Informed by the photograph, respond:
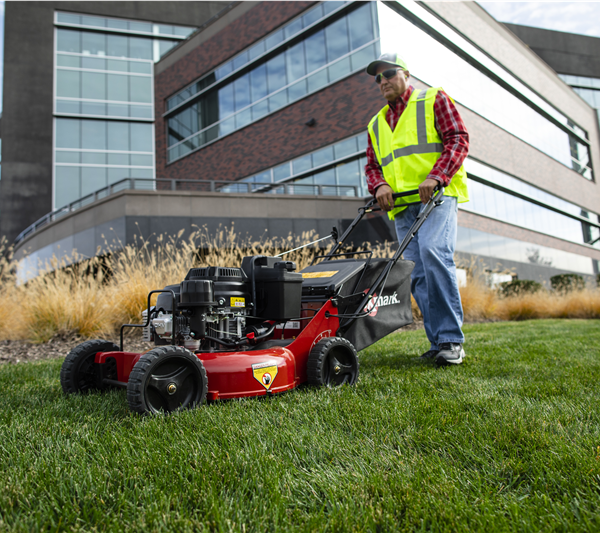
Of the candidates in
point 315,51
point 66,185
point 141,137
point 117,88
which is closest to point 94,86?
point 117,88

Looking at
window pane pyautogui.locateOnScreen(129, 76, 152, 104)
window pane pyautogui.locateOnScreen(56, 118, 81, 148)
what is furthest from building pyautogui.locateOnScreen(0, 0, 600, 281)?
window pane pyautogui.locateOnScreen(129, 76, 152, 104)

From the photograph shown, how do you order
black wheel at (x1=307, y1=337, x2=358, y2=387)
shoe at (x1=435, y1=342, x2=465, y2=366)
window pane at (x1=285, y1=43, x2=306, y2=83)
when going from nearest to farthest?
black wheel at (x1=307, y1=337, x2=358, y2=387), shoe at (x1=435, y1=342, x2=465, y2=366), window pane at (x1=285, y1=43, x2=306, y2=83)

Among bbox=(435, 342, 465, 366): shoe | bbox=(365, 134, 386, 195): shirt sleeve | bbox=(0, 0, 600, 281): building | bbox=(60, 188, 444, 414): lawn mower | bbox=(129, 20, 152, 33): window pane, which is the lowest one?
bbox=(435, 342, 465, 366): shoe

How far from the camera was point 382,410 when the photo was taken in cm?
192

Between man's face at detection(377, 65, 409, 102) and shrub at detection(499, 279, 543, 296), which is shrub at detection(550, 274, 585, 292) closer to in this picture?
shrub at detection(499, 279, 543, 296)

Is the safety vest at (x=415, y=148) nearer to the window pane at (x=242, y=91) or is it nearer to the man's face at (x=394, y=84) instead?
the man's face at (x=394, y=84)

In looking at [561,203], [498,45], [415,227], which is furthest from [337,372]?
[561,203]

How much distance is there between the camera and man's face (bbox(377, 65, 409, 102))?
3355 millimetres

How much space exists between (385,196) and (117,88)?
72.0ft

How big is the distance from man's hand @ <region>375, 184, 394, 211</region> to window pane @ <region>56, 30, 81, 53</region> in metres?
23.7

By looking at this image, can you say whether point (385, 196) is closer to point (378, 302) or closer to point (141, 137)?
point (378, 302)

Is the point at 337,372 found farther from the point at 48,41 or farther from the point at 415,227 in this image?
the point at 48,41

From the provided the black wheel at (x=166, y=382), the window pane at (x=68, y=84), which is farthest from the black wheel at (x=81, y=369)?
the window pane at (x=68, y=84)

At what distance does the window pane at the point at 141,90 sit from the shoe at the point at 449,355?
21739 millimetres
